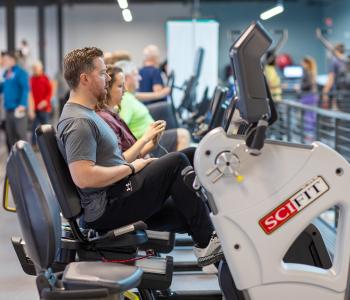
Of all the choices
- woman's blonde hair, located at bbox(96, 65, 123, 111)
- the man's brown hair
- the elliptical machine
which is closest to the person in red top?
woman's blonde hair, located at bbox(96, 65, 123, 111)

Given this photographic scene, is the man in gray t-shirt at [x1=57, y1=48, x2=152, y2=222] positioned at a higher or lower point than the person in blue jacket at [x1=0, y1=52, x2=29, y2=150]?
higher

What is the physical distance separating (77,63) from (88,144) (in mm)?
347

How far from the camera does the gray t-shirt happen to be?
288 cm

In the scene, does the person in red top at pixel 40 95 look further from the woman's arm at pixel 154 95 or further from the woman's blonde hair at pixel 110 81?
the woman's blonde hair at pixel 110 81

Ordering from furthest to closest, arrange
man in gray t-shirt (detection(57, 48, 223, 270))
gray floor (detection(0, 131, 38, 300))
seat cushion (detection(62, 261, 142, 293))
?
gray floor (detection(0, 131, 38, 300))
man in gray t-shirt (detection(57, 48, 223, 270))
seat cushion (detection(62, 261, 142, 293))

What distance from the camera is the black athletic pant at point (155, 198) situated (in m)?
3.04

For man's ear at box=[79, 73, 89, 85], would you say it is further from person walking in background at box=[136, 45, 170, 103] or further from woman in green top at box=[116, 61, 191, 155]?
person walking in background at box=[136, 45, 170, 103]

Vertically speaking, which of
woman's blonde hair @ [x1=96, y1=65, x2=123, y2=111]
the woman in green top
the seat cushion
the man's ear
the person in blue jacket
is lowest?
the person in blue jacket

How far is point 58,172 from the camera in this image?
2.99m

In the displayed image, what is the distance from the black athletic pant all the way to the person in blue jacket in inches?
244

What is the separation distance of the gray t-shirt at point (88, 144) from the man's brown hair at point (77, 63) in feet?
0.34

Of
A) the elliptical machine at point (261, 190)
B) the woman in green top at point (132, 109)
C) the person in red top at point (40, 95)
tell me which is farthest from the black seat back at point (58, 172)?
the person in red top at point (40, 95)

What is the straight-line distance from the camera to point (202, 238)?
3072 millimetres

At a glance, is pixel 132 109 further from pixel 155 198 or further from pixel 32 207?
pixel 32 207
